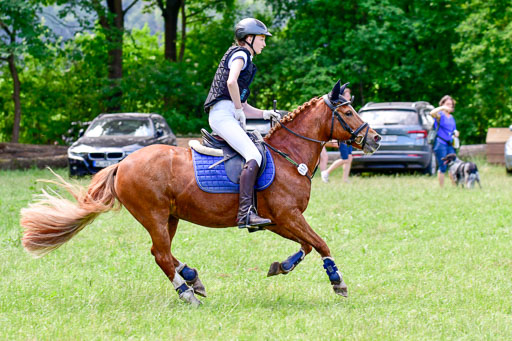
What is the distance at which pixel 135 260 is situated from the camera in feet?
32.0

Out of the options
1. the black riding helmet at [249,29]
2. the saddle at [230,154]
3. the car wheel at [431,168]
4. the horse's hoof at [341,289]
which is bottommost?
the car wheel at [431,168]

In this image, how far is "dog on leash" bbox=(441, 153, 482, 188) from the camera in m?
16.7

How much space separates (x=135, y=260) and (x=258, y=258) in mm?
1589

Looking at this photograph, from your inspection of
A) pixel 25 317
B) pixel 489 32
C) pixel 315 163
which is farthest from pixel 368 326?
pixel 489 32

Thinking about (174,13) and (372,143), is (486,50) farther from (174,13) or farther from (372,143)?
(372,143)

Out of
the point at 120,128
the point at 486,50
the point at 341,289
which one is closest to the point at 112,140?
the point at 120,128

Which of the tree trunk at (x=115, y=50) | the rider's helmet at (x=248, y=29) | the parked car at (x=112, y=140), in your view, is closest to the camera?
the rider's helmet at (x=248, y=29)

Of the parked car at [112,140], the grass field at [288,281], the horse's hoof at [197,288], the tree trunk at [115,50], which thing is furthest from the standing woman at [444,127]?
the tree trunk at [115,50]

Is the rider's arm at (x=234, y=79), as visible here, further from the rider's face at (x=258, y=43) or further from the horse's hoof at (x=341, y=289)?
the horse's hoof at (x=341, y=289)

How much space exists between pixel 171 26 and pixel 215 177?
89.7ft

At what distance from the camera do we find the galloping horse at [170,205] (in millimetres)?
7289

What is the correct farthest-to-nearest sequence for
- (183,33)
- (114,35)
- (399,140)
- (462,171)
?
(183,33) → (114,35) → (399,140) → (462,171)

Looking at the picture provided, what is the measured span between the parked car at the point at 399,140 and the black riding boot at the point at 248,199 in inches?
552

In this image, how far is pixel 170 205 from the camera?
291 inches
